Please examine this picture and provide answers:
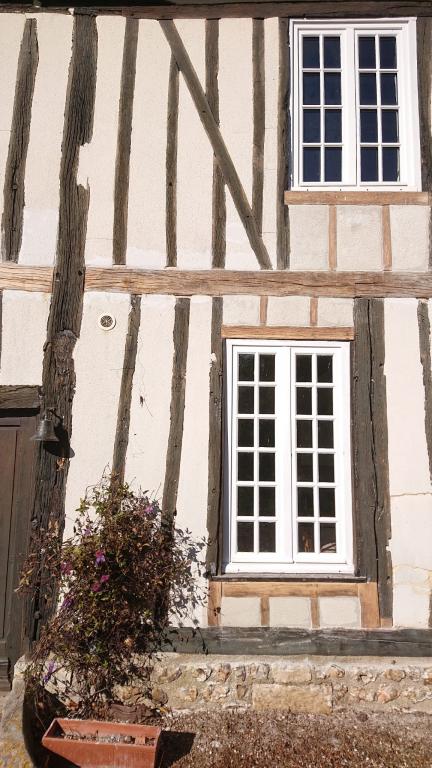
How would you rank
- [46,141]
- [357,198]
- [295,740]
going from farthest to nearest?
[46,141] → [357,198] → [295,740]

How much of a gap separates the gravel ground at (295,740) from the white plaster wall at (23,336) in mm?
2736

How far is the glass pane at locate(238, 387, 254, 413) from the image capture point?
4.61 m

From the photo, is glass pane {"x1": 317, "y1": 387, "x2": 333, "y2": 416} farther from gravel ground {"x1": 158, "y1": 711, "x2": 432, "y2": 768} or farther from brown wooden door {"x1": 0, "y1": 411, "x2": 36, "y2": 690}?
brown wooden door {"x1": 0, "y1": 411, "x2": 36, "y2": 690}

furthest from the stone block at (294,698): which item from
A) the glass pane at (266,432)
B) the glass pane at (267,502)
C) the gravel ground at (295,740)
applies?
the glass pane at (266,432)

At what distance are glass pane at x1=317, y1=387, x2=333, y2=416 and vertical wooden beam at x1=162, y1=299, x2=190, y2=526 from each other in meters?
1.07

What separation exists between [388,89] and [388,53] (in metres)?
0.34

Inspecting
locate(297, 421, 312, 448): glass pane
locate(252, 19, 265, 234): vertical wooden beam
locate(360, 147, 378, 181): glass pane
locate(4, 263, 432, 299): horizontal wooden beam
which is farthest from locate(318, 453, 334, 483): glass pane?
locate(360, 147, 378, 181): glass pane

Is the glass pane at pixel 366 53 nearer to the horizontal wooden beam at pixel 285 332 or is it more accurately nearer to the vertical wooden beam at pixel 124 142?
the vertical wooden beam at pixel 124 142

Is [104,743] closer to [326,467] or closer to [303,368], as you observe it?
[326,467]

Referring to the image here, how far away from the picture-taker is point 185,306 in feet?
15.2

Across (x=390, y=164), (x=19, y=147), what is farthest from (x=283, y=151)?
(x=19, y=147)

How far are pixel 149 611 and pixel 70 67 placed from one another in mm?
4418

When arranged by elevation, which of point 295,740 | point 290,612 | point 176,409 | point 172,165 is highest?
point 172,165

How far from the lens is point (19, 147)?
4.84 meters
